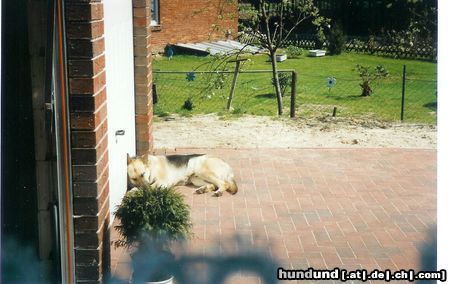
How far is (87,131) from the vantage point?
10.9 ft

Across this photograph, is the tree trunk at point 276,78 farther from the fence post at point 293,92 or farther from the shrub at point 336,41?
the shrub at point 336,41

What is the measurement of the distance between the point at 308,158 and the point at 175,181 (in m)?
1.95

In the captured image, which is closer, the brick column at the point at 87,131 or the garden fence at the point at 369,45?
the brick column at the point at 87,131

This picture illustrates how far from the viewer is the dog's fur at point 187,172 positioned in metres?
5.84

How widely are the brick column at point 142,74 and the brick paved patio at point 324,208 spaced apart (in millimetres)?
719

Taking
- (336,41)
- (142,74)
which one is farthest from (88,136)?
(336,41)

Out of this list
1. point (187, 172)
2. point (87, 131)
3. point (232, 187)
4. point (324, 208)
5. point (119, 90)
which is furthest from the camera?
point (187, 172)

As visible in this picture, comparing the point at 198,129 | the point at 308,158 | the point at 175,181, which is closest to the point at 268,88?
the point at 198,129

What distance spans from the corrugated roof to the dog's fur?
16.5ft

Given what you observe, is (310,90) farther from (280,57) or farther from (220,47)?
(220,47)

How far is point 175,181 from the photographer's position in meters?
6.12

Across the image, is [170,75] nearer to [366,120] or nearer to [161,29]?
[161,29]

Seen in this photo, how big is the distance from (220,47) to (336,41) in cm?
201

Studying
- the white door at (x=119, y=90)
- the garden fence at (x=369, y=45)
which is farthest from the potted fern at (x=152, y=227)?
the garden fence at (x=369, y=45)
